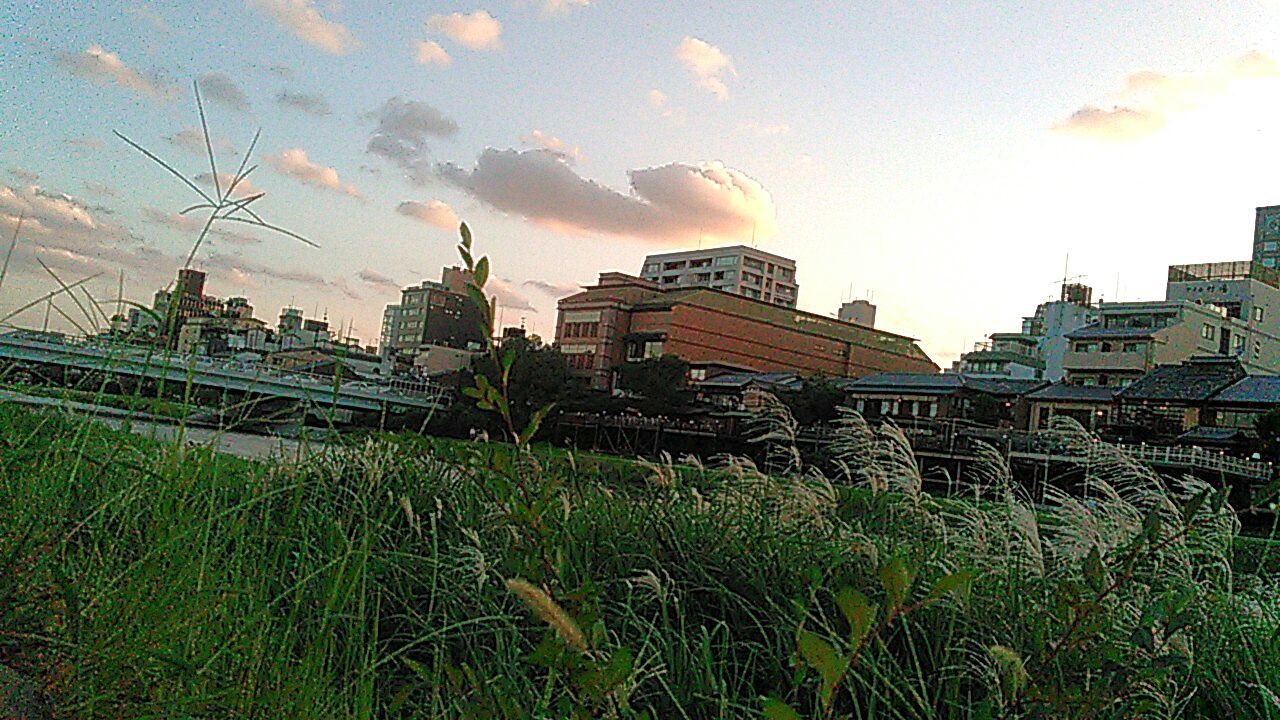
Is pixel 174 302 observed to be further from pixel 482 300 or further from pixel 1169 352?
pixel 1169 352

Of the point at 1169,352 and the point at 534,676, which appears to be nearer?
the point at 534,676

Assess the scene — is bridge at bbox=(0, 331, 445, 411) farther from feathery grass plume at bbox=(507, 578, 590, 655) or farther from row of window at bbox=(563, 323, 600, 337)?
row of window at bbox=(563, 323, 600, 337)

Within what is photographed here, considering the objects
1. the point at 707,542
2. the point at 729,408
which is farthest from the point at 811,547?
the point at 729,408

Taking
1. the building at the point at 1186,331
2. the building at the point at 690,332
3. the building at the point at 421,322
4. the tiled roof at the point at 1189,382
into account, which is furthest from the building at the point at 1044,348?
the building at the point at 421,322

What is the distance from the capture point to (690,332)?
49969 mm

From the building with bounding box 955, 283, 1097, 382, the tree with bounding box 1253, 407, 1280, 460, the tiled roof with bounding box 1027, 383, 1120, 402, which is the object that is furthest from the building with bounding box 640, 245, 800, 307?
the tree with bounding box 1253, 407, 1280, 460

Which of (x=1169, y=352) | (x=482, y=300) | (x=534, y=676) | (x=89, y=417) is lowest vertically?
(x=534, y=676)

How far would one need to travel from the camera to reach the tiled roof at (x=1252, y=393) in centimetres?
2722

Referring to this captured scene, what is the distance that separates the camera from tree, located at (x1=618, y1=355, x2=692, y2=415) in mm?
38469

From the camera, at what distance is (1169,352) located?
117ft

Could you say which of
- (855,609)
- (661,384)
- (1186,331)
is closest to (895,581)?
(855,609)

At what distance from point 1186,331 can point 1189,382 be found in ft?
28.1

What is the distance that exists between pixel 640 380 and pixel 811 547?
37.1 meters

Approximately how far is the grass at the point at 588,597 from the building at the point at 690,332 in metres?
44.3
